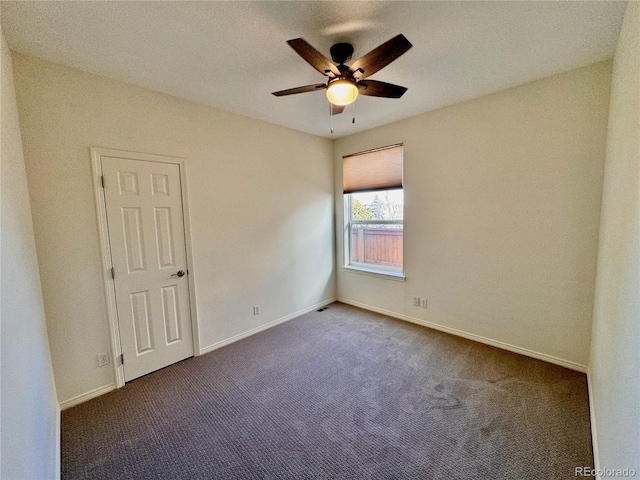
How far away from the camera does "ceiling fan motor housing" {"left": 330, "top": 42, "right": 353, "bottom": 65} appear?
1799 mm

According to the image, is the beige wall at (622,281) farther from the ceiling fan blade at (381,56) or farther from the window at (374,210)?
the window at (374,210)

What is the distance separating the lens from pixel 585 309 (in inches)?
91.0

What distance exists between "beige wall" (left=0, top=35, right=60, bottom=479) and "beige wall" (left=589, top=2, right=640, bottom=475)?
2.17m

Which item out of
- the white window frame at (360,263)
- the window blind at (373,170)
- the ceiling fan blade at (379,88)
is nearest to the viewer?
the ceiling fan blade at (379,88)

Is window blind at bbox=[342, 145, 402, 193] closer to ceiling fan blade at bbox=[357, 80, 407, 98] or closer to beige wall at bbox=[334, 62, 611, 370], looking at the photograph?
beige wall at bbox=[334, 62, 611, 370]

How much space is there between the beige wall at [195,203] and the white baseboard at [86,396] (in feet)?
0.10

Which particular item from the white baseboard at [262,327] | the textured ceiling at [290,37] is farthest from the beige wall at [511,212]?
the white baseboard at [262,327]

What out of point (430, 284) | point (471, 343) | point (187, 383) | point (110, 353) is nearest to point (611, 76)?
point (430, 284)

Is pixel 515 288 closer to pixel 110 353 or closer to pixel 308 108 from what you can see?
pixel 308 108

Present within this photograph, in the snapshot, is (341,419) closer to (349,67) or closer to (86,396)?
(86,396)

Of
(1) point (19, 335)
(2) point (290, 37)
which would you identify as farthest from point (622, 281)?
(1) point (19, 335)

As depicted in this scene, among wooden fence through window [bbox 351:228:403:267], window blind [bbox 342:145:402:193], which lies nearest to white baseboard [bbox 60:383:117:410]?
wooden fence through window [bbox 351:228:403:267]

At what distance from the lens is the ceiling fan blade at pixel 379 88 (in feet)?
6.17

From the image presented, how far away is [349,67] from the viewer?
5.55 ft
